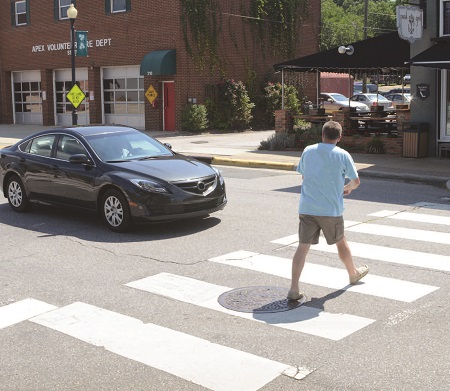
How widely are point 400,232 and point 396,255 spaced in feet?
4.53

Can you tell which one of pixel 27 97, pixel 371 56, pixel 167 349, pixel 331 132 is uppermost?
pixel 371 56

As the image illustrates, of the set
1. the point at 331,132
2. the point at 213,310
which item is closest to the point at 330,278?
the point at 213,310

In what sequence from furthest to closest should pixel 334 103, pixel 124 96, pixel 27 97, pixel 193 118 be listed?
pixel 334 103
pixel 27 97
pixel 124 96
pixel 193 118

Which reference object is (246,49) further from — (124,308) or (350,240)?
(124,308)

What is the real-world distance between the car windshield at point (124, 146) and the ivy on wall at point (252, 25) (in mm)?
19452

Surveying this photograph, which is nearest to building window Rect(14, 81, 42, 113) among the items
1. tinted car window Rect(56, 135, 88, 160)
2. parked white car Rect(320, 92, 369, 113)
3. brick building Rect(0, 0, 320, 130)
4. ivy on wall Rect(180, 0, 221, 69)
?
brick building Rect(0, 0, 320, 130)

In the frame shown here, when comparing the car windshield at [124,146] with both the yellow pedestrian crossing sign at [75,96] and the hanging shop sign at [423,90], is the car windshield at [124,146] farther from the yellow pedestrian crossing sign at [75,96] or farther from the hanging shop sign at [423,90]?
the yellow pedestrian crossing sign at [75,96]

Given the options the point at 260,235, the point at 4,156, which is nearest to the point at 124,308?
the point at 260,235

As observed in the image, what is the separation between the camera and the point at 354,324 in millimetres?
5938

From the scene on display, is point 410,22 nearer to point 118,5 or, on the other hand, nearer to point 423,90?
point 423,90

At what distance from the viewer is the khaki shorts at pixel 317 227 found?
648 centimetres

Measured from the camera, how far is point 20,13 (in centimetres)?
3766

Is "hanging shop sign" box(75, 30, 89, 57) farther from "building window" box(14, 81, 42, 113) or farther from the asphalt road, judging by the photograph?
the asphalt road

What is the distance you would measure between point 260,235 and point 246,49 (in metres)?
24.2
